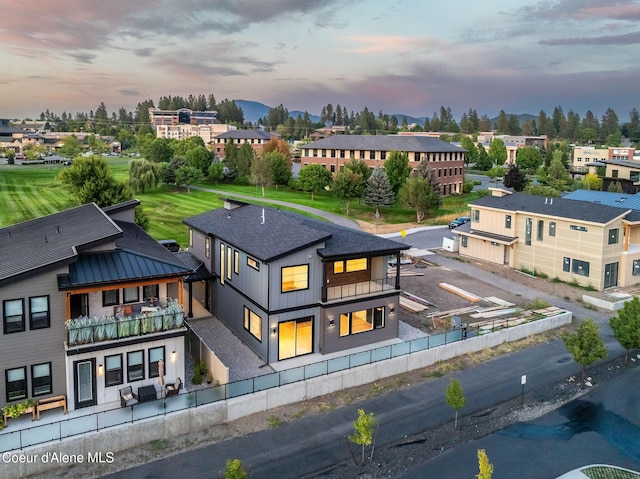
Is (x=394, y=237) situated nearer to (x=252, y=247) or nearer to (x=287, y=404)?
(x=252, y=247)

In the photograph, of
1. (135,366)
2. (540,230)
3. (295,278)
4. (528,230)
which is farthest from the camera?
(528,230)

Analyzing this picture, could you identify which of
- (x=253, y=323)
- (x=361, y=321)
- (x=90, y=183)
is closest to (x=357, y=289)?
(x=361, y=321)

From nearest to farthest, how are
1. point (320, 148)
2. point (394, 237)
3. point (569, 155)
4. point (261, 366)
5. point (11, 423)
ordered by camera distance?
point (11, 423)
point (261, 366)
point (394, 237)
point (320, 148)
point (569, 155)

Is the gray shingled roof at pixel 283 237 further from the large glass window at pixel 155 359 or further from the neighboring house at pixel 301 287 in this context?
the large glass window at pixel 155 359

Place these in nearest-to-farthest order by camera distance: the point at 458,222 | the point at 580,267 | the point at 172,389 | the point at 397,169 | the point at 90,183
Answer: the point at 172,389 → the point at 580,267 → the point at 90,183 → the point at 458,222 → the point at 397,169

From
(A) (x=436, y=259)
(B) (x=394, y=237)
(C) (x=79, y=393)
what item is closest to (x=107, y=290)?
(C) (x=79, y=393)

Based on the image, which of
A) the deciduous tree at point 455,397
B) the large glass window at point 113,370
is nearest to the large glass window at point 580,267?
the deciduous tree at point 455,397

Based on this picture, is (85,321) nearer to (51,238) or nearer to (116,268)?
(116,268)
